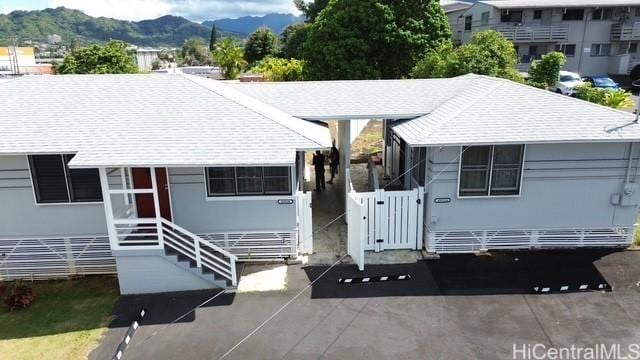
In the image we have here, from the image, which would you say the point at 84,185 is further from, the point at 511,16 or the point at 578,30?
the point at 578,30

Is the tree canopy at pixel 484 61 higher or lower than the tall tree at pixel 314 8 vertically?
lower

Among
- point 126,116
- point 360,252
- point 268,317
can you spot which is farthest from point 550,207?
point 126,116

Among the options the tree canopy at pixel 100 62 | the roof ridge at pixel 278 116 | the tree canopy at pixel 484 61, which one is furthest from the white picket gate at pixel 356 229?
the tree canopy at pixel 100 62

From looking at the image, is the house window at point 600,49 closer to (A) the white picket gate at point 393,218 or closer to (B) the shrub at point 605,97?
(B) the shrub at point 605,97

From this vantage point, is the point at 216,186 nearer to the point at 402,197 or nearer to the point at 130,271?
the point at 130,271

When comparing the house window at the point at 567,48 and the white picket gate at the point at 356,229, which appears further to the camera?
the house window at the point at 567,48

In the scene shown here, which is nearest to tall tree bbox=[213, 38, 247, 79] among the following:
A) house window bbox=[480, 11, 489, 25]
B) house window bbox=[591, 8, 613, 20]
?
house window bbox=[480, 11, 489, 25]

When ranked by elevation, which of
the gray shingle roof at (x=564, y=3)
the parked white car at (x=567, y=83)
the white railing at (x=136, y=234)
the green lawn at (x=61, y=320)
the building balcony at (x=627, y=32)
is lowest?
the green lawn at (x=61, y=320)

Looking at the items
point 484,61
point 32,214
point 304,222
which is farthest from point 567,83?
point 32,214

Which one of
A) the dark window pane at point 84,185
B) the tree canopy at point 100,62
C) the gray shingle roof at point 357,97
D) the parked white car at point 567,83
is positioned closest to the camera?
the dark window pane at point 84,185
